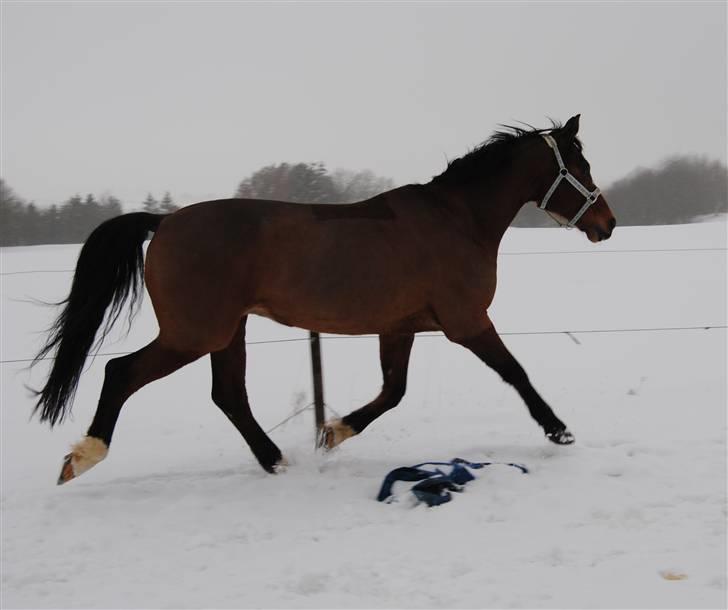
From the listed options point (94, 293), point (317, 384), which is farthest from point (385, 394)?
point (94, 293)

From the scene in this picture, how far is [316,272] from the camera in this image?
11.9 feet

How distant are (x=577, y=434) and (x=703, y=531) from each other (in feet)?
4.84

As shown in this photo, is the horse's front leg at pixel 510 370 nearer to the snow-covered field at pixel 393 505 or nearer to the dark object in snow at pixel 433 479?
the snow-covered field at pixel 393 505

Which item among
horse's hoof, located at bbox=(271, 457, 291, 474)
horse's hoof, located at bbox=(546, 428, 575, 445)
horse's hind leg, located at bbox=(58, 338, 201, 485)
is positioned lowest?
horse's hoof, located at bbox=(546, 428, 575, 445)

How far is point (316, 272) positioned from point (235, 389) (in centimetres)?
87

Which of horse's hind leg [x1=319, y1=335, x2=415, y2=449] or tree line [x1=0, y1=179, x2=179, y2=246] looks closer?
horse's hind leg [x1=319, y1=335, x2=415, y2=449]

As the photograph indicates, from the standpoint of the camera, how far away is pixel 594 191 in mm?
4043

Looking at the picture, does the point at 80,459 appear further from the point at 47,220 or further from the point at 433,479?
the point at 47,220

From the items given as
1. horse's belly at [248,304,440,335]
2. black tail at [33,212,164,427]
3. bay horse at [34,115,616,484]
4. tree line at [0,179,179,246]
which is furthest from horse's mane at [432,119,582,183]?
tree line at [0,179,179,246]

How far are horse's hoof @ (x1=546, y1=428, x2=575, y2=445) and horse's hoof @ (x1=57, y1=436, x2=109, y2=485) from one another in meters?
2.40

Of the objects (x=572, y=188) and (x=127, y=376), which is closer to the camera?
(x=127, y=376)

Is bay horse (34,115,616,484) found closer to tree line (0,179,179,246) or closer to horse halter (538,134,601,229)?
horse halter (538,134,601,229)

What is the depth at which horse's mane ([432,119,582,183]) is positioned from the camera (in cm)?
404

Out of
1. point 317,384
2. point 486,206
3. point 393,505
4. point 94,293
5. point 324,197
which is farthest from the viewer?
point 324,197
